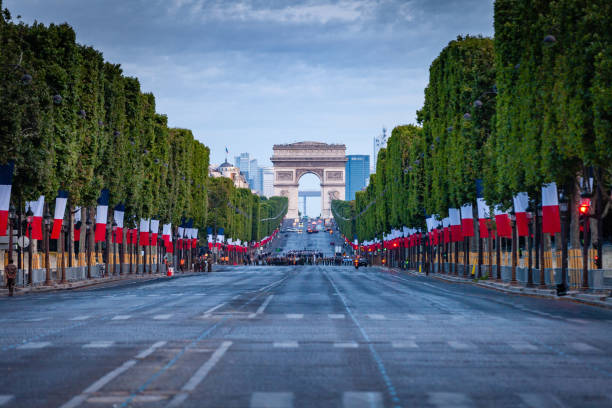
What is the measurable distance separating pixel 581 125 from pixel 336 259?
117m

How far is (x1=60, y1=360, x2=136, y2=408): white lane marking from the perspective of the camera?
9680 millimetres

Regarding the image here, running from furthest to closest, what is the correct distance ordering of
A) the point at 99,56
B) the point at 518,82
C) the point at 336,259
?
the point at 336,259 < the point at 99,56 < the point at 518,82

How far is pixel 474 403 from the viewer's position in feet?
31.9

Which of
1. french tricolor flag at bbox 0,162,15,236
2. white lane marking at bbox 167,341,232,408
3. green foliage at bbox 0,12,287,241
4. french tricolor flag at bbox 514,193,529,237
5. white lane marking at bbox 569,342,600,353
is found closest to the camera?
white lane marking at bbox 167,341,232,408

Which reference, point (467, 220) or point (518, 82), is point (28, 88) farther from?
point (467, 220)

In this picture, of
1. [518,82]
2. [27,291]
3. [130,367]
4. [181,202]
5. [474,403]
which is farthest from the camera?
[181,202]

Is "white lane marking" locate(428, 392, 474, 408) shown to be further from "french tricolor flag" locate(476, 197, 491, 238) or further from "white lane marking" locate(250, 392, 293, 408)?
"french tricolor flag" locate(476, 197, 491, 238)

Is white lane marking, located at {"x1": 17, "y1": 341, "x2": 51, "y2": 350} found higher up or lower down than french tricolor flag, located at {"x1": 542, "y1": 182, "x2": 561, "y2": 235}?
lower down

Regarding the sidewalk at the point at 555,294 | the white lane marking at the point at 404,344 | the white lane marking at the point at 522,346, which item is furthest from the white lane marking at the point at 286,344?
the sidewalk at the point at 555,294

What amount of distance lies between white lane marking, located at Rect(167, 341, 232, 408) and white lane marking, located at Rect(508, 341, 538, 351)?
492 cm

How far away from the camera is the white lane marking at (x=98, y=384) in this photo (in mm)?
9680

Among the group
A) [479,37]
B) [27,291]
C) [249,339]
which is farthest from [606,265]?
[249,339]

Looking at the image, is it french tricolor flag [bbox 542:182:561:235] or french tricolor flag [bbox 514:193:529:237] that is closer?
french tricolor flag [bbox 542:182:561:235]

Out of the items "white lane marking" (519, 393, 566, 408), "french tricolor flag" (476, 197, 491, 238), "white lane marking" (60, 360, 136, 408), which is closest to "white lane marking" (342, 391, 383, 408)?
"white lane marking" (519, 393, 566, 408)
